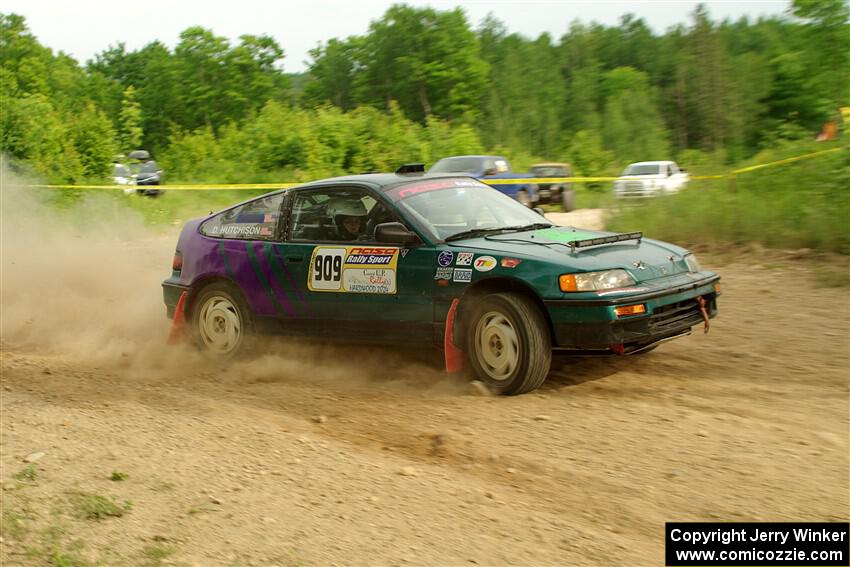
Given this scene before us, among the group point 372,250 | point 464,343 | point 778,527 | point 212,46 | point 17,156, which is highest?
point 212,46

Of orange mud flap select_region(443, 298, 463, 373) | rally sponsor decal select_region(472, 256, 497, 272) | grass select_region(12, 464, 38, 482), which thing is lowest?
grass select_region(12, 464, 38, 482)

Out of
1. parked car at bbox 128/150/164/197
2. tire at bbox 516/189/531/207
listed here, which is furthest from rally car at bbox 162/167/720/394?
tire at bbox 516/189/531/207

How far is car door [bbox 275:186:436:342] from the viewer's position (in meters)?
6.42

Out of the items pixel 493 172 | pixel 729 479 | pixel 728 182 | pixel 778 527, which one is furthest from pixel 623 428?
pixel 493 172

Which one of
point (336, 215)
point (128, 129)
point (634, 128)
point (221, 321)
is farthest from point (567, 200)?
point (634, 128)

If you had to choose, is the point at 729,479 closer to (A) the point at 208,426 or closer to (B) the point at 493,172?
(A) the point at 208,426

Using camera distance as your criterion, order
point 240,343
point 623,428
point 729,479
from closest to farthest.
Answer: point 729,479
point 623,428
point 240,343

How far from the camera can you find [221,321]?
773 cm

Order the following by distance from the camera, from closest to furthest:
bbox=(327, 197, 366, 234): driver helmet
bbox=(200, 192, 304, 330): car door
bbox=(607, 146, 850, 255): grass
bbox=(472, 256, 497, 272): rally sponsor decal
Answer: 1. bbox=(472, 256, 497, 272): rally sponsor decal
2. bbox=(327, 197, 366, 234): driver helmet
3. bbox=(200, 192, 304, 330): car door
4. bbox=(607, 146, 850, 255): grass

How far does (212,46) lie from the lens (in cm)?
6569

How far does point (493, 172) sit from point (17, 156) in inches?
475

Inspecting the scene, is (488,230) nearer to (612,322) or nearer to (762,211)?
(612,322)

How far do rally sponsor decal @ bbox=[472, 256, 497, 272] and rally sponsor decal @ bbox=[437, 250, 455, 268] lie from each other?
212mm

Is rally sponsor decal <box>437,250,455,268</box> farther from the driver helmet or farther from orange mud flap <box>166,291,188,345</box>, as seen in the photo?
orange mud flap <box>166,291,188,345</box>
